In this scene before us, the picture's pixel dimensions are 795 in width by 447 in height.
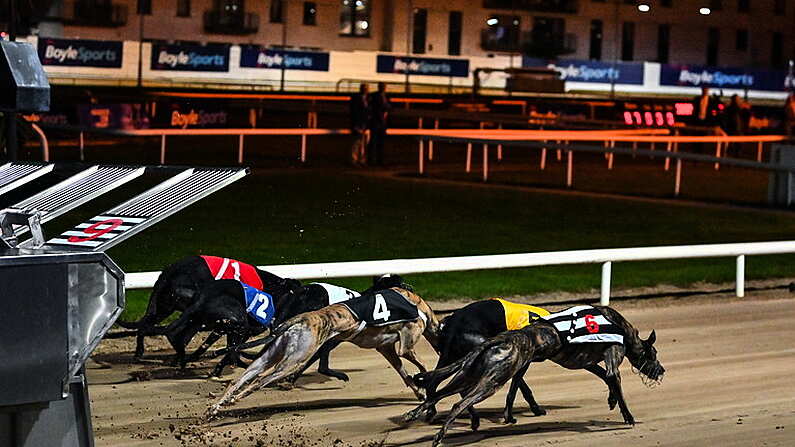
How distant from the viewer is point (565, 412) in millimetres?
6520

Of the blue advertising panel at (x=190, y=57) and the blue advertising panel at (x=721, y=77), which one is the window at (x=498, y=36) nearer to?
the blue advertising panel at (x=721, y=77)

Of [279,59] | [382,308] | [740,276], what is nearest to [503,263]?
[740,276]

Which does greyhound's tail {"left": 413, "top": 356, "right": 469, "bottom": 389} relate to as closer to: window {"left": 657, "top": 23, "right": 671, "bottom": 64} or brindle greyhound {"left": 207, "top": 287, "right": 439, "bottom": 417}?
brindle greyhound {"left": 207, "top": 287, "right": 439, "bottom": 417}

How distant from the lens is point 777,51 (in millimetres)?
56406

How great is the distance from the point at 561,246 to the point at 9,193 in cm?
801

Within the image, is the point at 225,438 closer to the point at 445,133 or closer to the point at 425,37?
the point at 445,133

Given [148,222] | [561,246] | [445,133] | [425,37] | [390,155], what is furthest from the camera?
[425,37]

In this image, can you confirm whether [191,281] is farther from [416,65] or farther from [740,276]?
[416,65]

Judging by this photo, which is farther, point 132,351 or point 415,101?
point 415,101

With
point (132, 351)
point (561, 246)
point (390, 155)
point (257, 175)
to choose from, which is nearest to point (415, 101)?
point (390, 155)

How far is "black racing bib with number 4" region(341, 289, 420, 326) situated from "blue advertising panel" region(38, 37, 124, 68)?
25.4 m

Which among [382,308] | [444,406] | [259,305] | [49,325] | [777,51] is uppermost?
[777,51]

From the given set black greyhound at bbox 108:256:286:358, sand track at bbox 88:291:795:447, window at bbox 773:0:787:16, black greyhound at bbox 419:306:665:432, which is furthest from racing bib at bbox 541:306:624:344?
window at bbox 773:0:787:16

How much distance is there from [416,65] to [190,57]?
8609 millimetres
